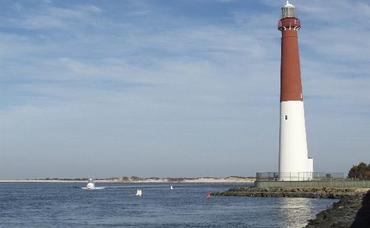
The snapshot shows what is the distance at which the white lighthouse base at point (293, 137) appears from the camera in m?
51.8

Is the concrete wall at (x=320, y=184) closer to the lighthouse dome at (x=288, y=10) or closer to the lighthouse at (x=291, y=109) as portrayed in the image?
the lighthouse at (x=291, y=109)

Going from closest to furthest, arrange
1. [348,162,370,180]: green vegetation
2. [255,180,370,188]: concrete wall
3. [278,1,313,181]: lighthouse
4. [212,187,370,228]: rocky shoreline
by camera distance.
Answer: [212,187,370,228]: rocky shoreline, [278,1,313,181]: lighthouse, [255,180,370,188]: concrete wall, [348,162,370,180]: green vegetation

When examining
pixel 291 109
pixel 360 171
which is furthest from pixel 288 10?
pixel 360 171

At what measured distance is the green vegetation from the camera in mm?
63097

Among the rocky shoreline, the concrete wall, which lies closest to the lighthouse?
the concrete wall

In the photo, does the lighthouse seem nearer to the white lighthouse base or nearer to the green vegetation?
the white lighthouse base

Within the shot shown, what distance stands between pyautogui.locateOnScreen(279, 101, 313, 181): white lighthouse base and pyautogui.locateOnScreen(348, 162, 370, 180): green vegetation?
12618 millimetres

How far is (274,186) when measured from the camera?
182 feet

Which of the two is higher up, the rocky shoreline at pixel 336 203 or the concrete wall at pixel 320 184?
the concrete wall at pixel 320 184

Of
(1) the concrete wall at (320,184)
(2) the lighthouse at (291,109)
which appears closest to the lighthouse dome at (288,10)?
(2) the lighthouse at (291,109)

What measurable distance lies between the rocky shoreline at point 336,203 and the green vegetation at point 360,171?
10002mm

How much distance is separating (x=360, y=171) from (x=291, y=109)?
16.0 m

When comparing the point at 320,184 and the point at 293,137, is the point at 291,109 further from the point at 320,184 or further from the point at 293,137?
the point at 320,184

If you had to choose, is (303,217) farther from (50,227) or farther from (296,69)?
(296,69)
